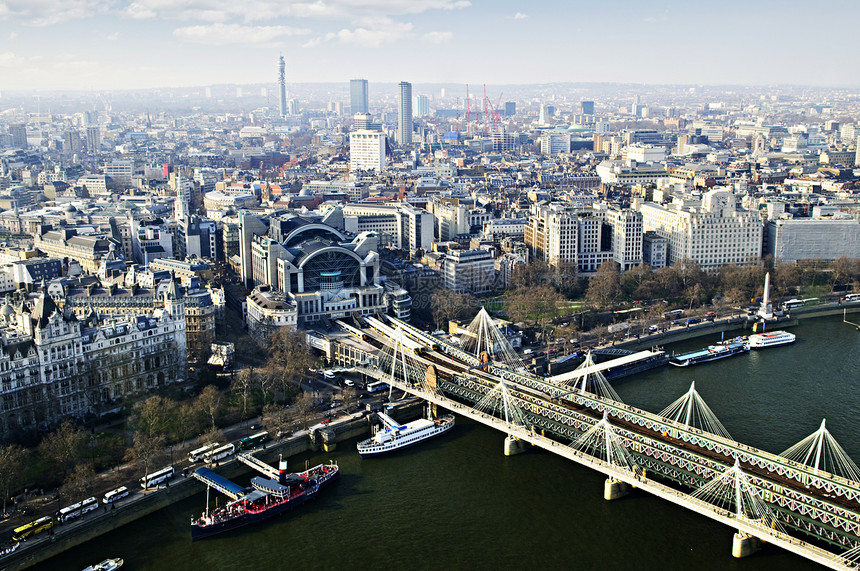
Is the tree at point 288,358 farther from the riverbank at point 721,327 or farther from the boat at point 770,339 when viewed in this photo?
the boat at point 770,339

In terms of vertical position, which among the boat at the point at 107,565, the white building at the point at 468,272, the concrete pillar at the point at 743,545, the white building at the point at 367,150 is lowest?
the boat at the point at 107,565

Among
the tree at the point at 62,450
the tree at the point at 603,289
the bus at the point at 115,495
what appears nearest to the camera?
the bus at the point at 115,495

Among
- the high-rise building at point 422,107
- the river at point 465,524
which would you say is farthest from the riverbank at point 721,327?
the high-rise building at point 422,107

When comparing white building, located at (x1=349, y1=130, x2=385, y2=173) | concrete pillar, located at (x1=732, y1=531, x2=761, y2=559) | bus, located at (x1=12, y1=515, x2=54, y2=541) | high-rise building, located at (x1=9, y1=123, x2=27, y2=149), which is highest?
high-rise building, located at (x1=9, y1=123, x2=27, y2=149)

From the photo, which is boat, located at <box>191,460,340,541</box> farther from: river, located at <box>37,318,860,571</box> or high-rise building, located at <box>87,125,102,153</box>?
high-rise building, located at <box>87,125,102,153</box>

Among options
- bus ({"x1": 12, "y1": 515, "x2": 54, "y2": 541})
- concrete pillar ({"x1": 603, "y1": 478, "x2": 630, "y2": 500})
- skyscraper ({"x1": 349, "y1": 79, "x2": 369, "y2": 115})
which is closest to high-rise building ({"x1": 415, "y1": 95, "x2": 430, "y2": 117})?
skyscraper ({"x1": 349, "y1": 79, "x2": 369, "y2": 115})

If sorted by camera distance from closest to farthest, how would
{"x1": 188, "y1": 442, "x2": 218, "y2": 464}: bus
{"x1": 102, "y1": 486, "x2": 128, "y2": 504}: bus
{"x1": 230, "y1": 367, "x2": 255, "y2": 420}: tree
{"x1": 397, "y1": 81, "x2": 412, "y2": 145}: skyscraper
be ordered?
{"x1": 102, "y1": 486, "x2": 128, "y2": 504}: bus < {"x1": 188, "y1": 442, "x2": 218, "y2": 464}: bus < {"x1": 230, "y1": 367, "x2": 255, "y2": 420}: tree < {"x1": 397, "y1": 81, "x2": 412, "y2": 145}: skyscraper

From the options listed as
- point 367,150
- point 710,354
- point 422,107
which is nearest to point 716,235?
point 710,354

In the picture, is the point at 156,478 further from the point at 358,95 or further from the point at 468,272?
the point at 358,95
